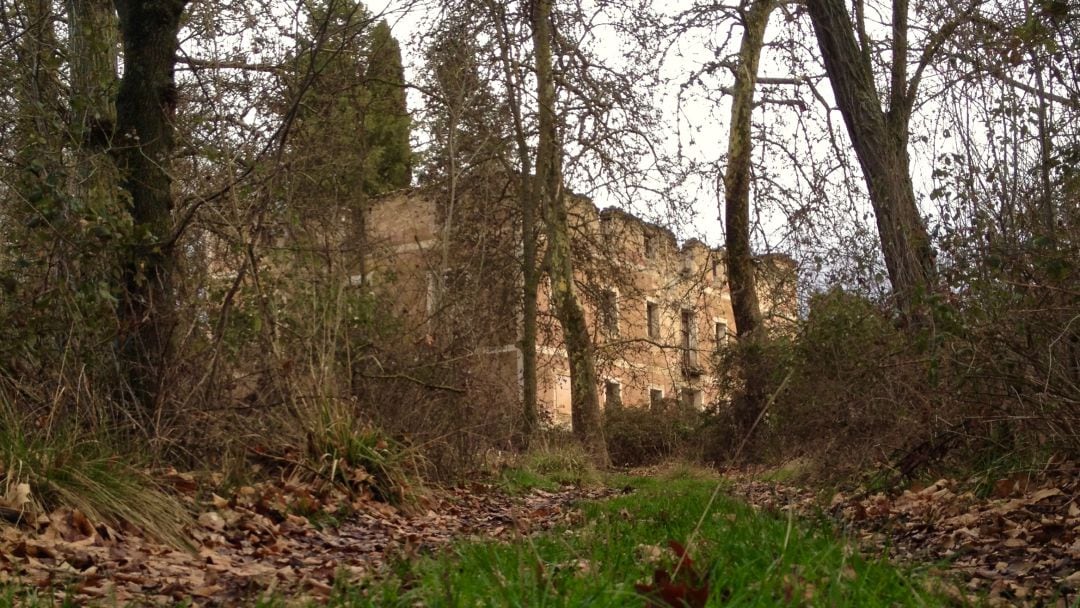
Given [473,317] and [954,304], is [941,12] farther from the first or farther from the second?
[473,317]

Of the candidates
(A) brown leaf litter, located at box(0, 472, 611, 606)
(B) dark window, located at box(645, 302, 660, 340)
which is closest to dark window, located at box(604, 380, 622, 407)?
(B) dark window, located at box(645, 302, 660, 340)

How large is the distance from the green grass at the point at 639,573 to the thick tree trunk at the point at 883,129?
12.9 ft

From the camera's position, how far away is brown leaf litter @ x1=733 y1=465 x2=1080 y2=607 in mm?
4570

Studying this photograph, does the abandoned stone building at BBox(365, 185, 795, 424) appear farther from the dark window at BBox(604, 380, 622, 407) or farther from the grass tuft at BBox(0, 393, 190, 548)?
the grass tuft at BBox(0, 393, 190, 548)

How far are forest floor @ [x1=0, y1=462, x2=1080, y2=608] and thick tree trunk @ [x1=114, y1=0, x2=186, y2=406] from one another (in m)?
1.73

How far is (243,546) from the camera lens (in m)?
6.93

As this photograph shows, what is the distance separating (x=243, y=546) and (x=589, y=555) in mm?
2715

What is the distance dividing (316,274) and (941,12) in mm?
5896

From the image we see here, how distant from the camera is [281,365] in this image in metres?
9.57

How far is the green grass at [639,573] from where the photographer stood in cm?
371

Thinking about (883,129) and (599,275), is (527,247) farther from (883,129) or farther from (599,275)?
(883,129)

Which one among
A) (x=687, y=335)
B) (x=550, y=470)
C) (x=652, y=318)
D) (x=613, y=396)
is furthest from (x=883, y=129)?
(x=652, y=318)

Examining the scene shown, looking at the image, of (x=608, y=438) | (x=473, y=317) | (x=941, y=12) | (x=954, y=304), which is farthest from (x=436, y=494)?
(x=608, y=438)

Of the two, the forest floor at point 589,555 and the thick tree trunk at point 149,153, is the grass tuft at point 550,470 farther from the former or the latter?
the thick tree trunk at point 149,153
